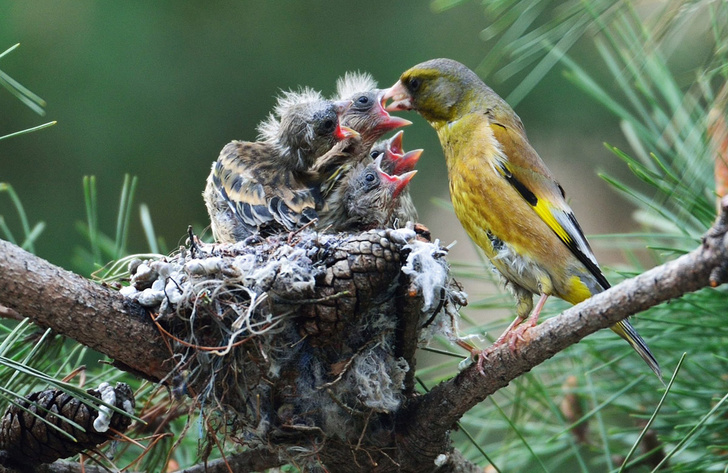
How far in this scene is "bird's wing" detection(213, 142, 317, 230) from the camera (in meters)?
3.32

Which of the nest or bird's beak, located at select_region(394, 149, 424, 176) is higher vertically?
bird's beak, located at select_region(394, 149, 424, 176)

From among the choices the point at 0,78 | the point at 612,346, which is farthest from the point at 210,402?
the point at 612,346

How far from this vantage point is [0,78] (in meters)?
2.27

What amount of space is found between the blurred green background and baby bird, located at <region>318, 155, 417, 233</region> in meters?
1.80

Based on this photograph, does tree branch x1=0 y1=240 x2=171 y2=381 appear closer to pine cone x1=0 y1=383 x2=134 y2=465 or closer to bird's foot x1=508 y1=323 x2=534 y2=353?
pine cone x1=0 y1=383 x2=134 y2=465

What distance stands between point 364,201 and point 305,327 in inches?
42.6

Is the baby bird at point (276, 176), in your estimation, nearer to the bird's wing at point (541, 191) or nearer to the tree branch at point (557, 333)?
the bird's wing at point (541, 191)

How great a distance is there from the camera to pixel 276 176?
12.0 ft

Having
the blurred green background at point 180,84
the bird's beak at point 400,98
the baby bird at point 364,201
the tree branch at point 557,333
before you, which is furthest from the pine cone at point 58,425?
the blurred green background at point 180,84

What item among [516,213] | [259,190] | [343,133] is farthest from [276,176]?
[516,213]

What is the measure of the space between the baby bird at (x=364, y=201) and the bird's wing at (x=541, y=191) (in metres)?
0.53

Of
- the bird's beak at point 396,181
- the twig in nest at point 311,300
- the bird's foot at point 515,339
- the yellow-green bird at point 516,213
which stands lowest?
the bird's foot at point 515,339

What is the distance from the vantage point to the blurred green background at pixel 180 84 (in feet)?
16.5

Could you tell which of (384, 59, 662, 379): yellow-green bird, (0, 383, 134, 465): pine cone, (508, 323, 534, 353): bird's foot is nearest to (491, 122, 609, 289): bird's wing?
(384, 59, 662, 379): yellow-green bird
